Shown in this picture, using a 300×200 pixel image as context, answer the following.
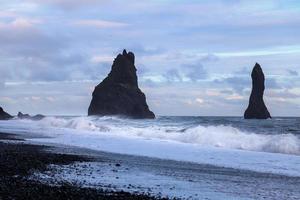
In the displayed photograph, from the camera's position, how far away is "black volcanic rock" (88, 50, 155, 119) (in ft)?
486

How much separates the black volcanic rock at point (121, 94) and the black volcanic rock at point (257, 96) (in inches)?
1102

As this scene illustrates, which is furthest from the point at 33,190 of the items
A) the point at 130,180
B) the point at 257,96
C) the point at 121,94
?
the point at 121,94

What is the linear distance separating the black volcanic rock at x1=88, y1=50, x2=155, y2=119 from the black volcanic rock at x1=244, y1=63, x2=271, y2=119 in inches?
1102

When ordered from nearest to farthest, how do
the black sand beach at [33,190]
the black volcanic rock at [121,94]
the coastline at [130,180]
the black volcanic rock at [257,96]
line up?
the black sand beach at [33,190], the coastline at [130,180], the black volcanic rock at [257,96], the black volcanic rock at [121,94]

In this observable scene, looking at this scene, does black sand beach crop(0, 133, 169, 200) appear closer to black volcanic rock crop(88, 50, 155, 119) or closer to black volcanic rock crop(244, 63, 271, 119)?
black volcanic rock crop(244, 63, 271, 119)

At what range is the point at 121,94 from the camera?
493 ft

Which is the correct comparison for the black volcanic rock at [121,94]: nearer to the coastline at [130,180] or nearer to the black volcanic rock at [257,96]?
the black volcanic rock at [257,96]

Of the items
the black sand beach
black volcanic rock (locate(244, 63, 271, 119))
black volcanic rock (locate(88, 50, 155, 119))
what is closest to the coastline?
the black sand beach

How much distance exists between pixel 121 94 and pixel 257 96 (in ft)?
129

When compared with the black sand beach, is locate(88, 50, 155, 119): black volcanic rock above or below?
above

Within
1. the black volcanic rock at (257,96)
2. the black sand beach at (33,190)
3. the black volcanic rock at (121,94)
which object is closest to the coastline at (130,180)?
the black sand beach at (33,190)

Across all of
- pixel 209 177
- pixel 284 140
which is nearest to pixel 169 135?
pixel 284 140

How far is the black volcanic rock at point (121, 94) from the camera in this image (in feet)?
486

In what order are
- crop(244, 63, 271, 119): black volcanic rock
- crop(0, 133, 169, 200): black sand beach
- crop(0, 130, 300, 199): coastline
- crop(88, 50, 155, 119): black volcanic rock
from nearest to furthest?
crop(0, 133, 169, 200): black sand beach
crop(0, 130, 300, 199): coastline
crop(244, 63, 271, 119): black volcanic rock
crop(88, 50, 155, 119): black volcanic rock
